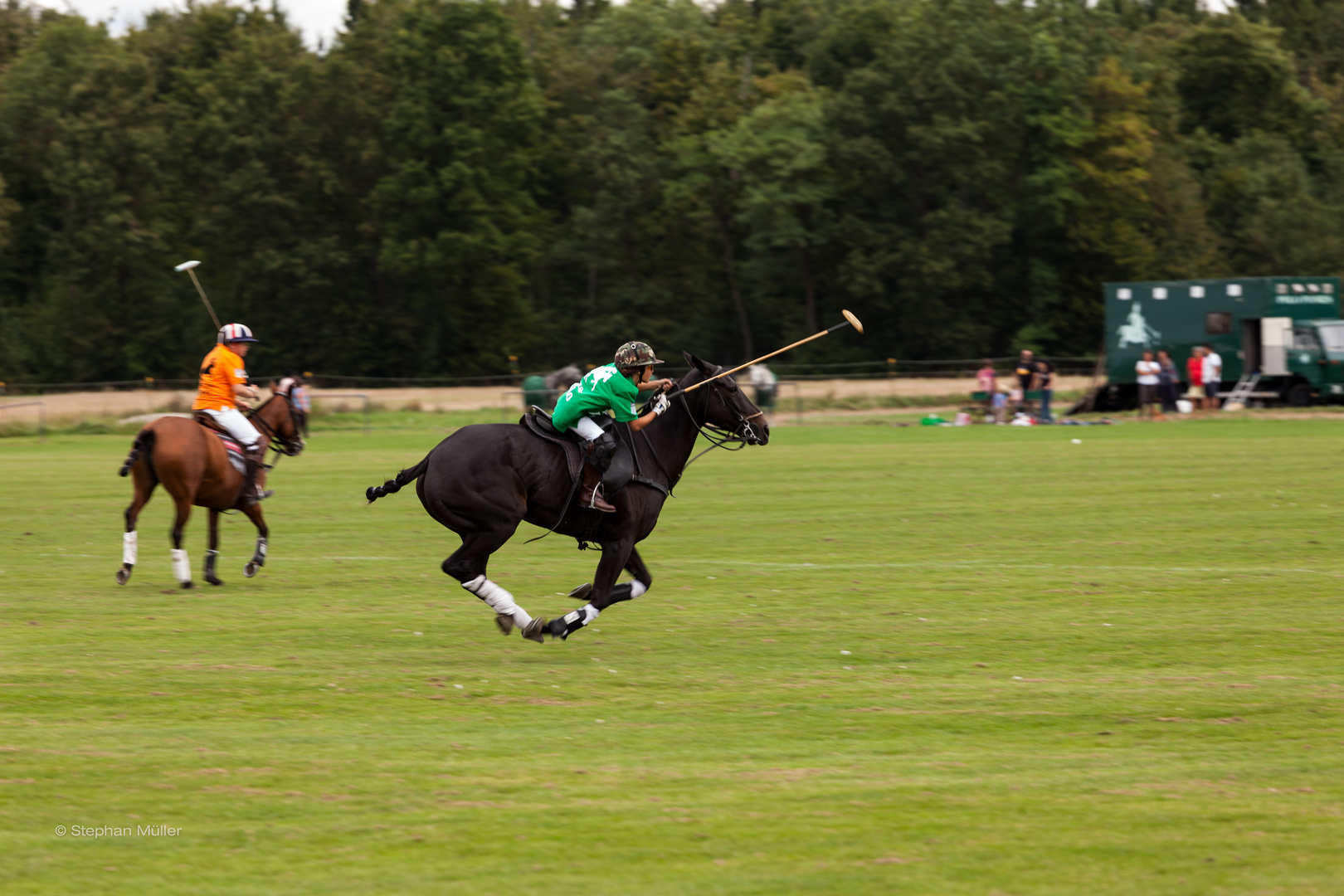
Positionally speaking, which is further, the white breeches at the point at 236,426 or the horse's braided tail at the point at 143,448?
the white breeches at the point at 236,426

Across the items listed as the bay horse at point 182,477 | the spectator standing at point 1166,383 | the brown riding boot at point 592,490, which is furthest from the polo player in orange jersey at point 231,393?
the spectator standing at point 1166,383

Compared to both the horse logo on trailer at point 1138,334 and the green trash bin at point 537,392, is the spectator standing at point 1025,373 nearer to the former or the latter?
the horse logo on trailer at point 1138,334

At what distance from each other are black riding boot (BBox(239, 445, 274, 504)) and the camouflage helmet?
17.1ft

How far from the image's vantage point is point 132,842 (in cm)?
645

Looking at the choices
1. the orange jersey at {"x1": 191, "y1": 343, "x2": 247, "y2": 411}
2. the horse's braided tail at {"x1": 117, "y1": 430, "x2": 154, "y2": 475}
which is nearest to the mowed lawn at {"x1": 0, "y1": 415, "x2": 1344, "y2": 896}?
the horse's braided tail at {"x1": 117, "y1": 430, "x2": 154, "y2": 475}

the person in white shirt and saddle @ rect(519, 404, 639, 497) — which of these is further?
the person in white shirt

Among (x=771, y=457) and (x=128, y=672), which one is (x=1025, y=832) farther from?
(x=771, y=457)

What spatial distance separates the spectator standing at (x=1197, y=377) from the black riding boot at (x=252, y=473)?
3239cm

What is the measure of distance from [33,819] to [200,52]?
86349 millimetres

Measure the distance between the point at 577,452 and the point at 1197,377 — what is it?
112 ft

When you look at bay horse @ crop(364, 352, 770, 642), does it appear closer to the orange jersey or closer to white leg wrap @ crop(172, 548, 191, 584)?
white leg wrap @ crop(172, 548, 191, 584)

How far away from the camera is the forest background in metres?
73.6

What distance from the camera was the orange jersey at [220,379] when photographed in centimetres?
1503

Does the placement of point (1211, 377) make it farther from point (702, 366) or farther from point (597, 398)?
point (597, 398)
